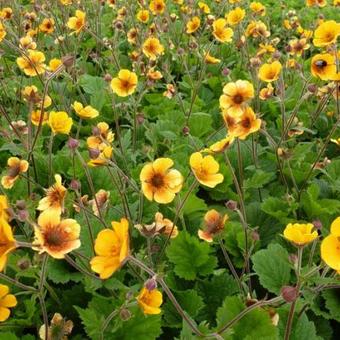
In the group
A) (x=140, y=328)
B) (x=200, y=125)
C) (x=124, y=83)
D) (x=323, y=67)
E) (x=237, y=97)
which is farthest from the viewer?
(x=200, y=125)

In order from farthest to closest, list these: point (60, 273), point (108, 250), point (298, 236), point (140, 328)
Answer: point (60, 273)
point (140, 328)
point (298, 236)
point (108, 250)

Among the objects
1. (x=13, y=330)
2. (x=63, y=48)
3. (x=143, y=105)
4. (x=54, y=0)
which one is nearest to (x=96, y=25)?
(x=63, y=48)

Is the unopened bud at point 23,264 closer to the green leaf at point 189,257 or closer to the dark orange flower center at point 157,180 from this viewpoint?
the dark orange flower center at point 157,180

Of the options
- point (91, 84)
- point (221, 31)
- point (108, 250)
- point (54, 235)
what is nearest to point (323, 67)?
point (221, 31)

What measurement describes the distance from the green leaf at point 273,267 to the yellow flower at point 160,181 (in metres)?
0.51

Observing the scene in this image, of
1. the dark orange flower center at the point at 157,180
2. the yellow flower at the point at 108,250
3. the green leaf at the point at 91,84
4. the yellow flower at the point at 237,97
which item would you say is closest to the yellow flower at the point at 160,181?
the dark orange flower center at the point at 157,180

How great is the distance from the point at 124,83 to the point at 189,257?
1.08 meters

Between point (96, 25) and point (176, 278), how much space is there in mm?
2787

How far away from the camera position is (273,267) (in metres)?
1.90

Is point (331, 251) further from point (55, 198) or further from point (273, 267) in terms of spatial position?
point (55, 198)

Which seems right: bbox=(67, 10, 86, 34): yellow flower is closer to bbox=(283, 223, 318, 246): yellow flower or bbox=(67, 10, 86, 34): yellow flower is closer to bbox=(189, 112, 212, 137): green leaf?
bbox=(189, 112, 212, 137): green leaf

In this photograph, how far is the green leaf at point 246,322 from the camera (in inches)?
61.6

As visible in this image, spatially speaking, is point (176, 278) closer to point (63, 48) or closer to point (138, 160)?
point (138, 160)

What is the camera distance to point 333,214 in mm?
2266
